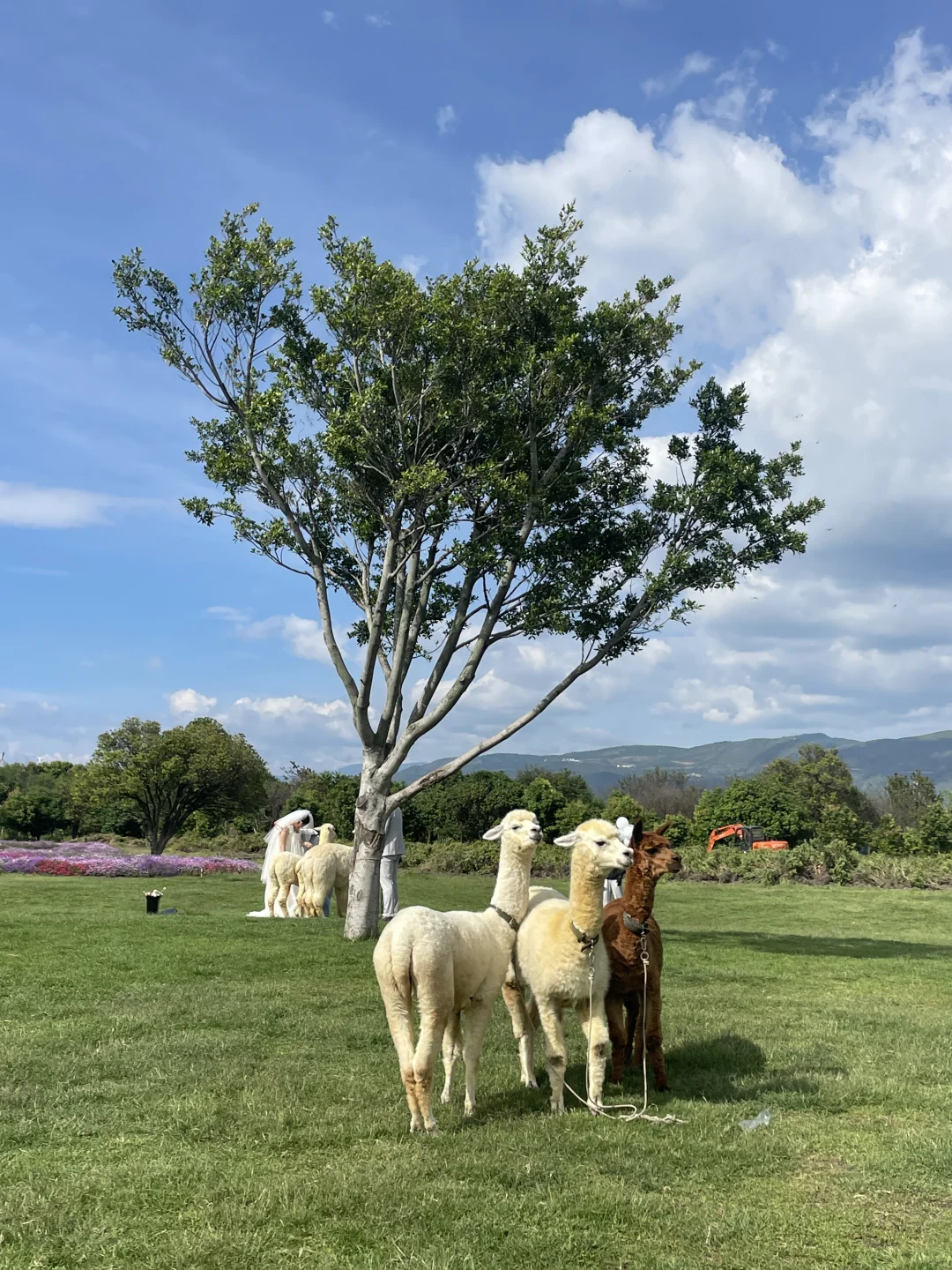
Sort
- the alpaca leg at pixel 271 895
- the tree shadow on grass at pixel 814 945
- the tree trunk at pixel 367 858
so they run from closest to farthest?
the tree trunk at pixel 367 858 → the tree shadow on grass at pixel 814 945 → the alpaca leg at pixel 271 895

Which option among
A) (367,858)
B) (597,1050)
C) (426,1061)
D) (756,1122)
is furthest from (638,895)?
(367,858)

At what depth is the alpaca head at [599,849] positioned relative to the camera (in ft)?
22.1

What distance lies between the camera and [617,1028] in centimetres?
766

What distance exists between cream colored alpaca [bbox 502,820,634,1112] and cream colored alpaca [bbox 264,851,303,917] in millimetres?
12909

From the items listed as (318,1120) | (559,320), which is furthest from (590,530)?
(318,1120)

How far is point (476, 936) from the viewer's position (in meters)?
6.92

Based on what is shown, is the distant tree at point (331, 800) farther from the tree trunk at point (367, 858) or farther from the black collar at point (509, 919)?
the black collar at point (509, 919)

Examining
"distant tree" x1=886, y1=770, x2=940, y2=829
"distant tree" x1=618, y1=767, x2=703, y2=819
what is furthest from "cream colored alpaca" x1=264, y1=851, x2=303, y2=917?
"distant tree" x1=618, y1=767, x2=703, y2=819

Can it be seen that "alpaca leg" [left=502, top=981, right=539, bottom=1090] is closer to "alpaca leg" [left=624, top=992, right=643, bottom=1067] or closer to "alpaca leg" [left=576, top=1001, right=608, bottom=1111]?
"alpaca leg" [left=576, top=1001, right=608, bottom=1111]

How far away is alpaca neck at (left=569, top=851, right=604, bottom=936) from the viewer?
6.85 metres

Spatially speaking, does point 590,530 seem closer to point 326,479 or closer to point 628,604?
point 628,604

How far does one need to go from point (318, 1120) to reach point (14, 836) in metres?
50.5

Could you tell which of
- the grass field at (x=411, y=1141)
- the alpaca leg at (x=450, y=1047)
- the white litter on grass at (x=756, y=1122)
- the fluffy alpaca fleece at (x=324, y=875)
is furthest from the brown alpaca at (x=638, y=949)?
the fluffy alpaca fleece at (x=324, y=875)

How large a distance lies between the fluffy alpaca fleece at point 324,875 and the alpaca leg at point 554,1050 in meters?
11.8
